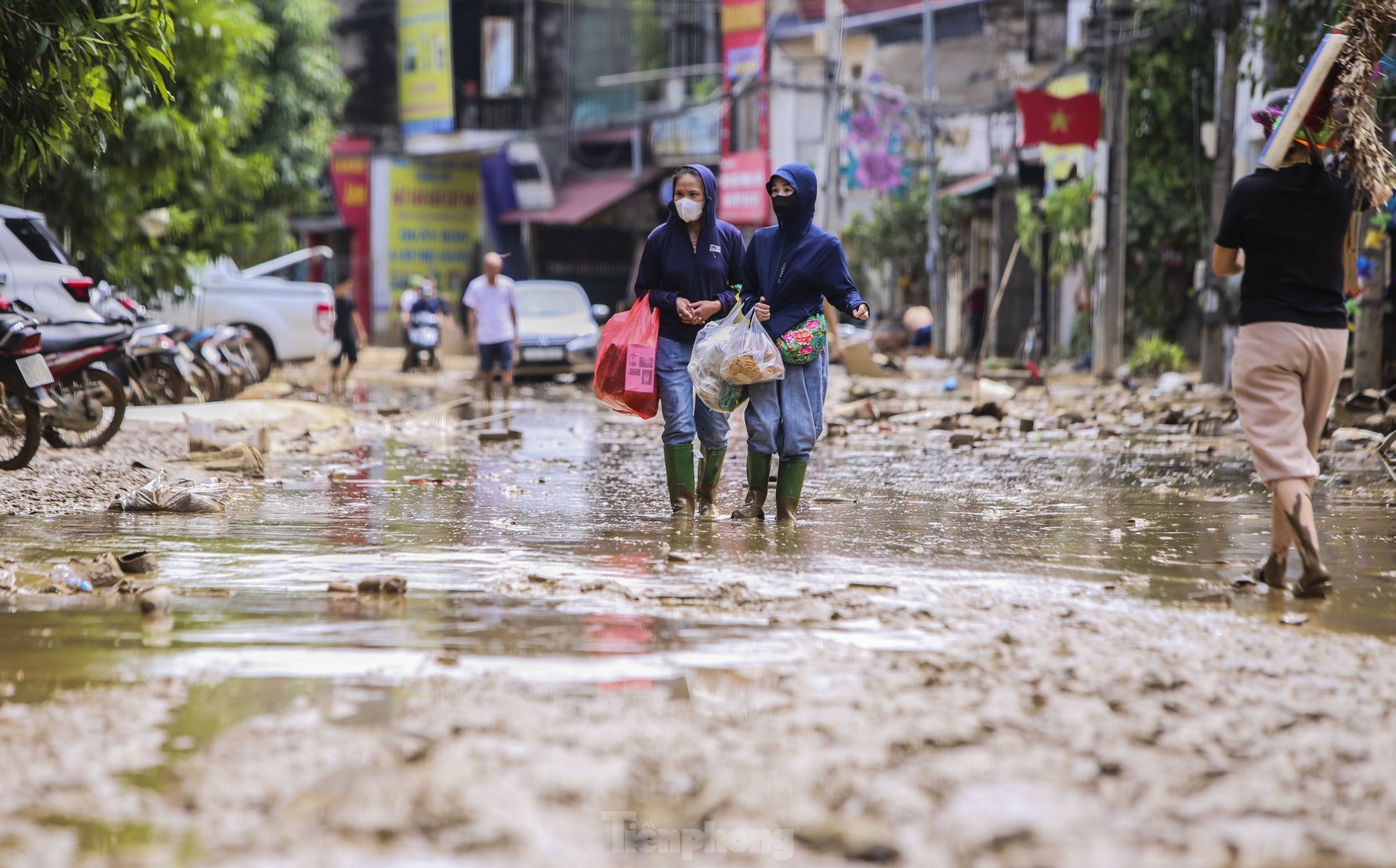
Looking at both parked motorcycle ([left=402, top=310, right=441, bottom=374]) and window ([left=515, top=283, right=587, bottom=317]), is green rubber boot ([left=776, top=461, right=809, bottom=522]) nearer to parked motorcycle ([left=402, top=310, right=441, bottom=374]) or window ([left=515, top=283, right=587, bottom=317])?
window ([left=515, top=283, right=587, bottom=317])

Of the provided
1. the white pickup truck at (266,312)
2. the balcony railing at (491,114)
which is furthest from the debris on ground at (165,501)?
the balcony railing at (491,114)

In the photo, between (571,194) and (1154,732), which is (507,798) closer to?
(1154,732)

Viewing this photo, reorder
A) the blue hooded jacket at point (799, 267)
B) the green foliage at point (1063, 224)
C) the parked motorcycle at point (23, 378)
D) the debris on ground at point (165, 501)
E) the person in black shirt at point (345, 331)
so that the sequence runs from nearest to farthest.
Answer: the blue hooded jacket at point (799, 267) < the debris on ground at point (165, 501) < the parked motorcycle at point (23, 378) < the person in black shirt at point (345, 331) < the green foliage at point (1063, 224)

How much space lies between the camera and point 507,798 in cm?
296

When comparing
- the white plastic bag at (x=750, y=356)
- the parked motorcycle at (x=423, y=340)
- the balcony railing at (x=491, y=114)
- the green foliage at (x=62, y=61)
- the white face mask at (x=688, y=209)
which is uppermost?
the balcony railing at (x=491, y=114)

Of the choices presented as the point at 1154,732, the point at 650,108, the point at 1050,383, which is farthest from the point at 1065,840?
the point at 650,108

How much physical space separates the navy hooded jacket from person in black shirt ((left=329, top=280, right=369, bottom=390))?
13.8 meters

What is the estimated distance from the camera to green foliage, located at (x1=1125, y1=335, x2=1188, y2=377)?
19766 mm

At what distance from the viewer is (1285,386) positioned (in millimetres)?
5258

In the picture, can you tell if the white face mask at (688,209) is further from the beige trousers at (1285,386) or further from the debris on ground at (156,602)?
the debris on ground at (156,602)

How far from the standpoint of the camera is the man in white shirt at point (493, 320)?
56.8ft

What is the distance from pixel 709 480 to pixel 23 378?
14.2 ft

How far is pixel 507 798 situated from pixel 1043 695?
149 cm

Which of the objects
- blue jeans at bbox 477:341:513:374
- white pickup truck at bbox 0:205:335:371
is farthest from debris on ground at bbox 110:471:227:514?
blue jeans at bbox 477:341:513:374
